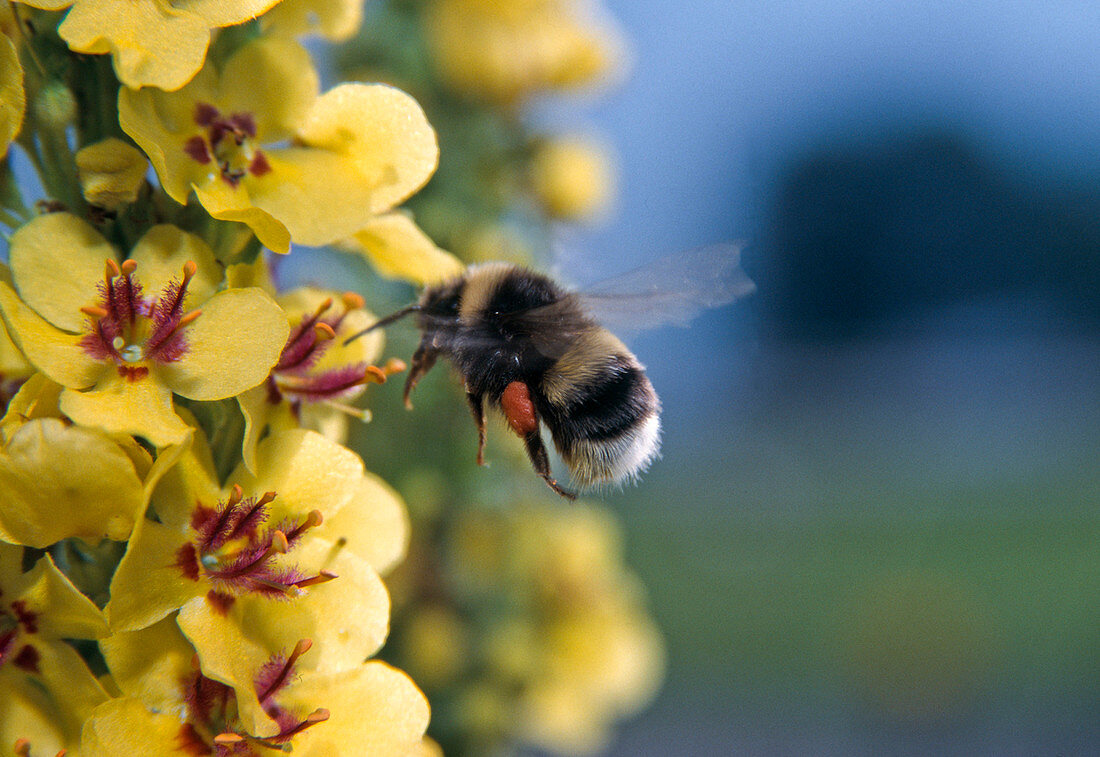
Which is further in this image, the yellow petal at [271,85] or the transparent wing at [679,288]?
the transparent wing at [679,288]

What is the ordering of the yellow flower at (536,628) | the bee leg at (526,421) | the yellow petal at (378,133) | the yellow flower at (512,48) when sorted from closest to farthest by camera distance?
the yellow petal at (378,133) < the bee leg at (526,421) < the yellow flower at (536,628) < the yellow flower at (512,48)

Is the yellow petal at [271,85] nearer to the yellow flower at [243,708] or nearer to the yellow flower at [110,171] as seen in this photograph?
the yellow flower at [110,171]

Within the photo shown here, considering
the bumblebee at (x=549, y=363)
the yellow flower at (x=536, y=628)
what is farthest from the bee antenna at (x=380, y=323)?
the yellow flower at (x=536, y=628)

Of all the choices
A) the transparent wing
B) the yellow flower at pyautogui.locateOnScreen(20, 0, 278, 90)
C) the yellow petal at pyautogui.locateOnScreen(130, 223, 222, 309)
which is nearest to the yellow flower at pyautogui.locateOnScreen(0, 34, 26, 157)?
the yellow flower at pyautogui.locateOnScreen(20, 0, 278, 90)

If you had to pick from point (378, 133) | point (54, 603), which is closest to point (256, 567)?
point (54, 603)

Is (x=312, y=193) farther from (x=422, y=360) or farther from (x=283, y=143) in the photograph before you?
(x=422, y=360)

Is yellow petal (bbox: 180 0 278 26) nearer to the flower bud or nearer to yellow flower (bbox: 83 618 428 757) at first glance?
the flower bud
